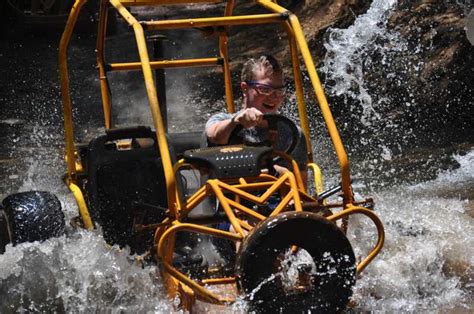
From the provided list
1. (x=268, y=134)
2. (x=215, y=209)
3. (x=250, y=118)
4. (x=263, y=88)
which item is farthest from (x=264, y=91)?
(x=215, y=209)

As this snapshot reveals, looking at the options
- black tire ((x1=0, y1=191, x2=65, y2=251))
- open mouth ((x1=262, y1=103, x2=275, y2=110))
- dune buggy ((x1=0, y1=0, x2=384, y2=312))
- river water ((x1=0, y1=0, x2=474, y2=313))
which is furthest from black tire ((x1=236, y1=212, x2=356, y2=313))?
black tire ((x1=0, y1=191, x2=65, y2=251))

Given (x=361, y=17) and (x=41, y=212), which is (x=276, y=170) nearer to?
(x=41, y=212)

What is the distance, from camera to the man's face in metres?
4.15

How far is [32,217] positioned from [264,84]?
1.28 meters

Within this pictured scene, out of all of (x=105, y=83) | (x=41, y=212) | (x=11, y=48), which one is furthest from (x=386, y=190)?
(x=11, y=48)

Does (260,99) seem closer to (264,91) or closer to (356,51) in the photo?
(264,91)

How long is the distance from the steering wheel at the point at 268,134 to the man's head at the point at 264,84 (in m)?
0.11

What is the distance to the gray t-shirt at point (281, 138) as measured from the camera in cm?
417

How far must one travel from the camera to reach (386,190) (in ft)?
20.5

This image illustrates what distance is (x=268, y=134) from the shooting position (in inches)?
163

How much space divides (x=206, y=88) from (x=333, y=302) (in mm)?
6395

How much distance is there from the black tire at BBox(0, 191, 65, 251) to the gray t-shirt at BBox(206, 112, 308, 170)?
2.74 feet

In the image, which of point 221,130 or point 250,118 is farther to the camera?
point 221,130

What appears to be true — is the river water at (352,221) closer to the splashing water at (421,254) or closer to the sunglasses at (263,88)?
the splashing water at (421,254)
